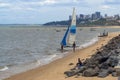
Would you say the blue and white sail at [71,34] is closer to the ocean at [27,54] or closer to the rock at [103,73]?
the ocean at [27,54]

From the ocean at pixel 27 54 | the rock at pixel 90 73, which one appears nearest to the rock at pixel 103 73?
the rock at pixel 90 73

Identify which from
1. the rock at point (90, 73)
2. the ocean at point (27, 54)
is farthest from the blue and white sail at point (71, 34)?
the rock at point (90, 73)

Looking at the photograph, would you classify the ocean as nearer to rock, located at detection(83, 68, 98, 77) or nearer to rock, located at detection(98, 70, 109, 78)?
rock, located at detection(83, 68, 98, 77)

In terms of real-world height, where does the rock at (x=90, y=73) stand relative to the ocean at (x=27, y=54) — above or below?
above

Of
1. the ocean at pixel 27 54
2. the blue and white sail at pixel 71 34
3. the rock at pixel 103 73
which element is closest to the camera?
the rock at pixel 103 73

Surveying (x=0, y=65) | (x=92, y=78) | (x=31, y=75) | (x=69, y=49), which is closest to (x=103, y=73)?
(x=92, y=78)

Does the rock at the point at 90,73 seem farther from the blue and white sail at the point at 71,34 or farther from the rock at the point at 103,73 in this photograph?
the blue and white sail at the point at 71,34

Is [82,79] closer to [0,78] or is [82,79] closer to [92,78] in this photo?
[92,78]

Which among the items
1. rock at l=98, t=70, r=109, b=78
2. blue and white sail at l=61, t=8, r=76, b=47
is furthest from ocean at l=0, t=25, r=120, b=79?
rock at l=98, t=70, r=109, b=78

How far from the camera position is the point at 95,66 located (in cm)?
2159

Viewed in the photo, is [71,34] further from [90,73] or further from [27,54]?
[90,73]

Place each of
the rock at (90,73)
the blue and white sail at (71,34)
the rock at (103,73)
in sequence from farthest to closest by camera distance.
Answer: the blue and white sail at (71,34)
the rock at (90,73)
the rock at (103,73)

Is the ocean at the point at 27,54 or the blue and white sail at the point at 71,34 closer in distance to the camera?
the ocean at the point at 27,54

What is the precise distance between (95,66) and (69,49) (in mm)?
27391
